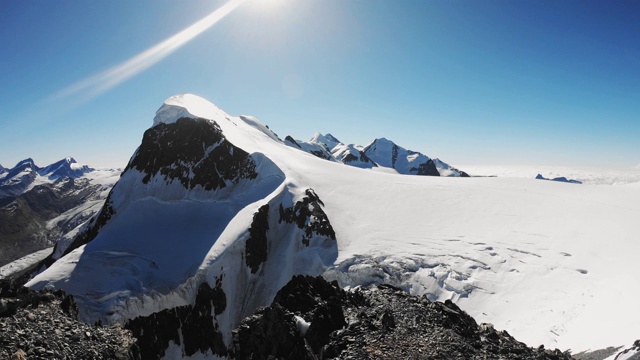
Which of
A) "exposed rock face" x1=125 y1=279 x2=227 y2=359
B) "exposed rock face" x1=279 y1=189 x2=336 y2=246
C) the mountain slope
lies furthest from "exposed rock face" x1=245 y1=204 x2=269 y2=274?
"exposed rock face" x1=125 y1=279 x2=227 y2=359

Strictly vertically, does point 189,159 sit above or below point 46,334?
above

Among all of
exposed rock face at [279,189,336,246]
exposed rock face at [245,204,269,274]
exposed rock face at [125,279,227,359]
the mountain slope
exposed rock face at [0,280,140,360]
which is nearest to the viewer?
exposed rock face at [0,280,140,360]

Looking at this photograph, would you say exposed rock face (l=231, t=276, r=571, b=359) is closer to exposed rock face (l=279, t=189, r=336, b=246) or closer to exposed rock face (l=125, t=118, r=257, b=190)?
exposed rock face (l=279, t=189, r=336, b=246)

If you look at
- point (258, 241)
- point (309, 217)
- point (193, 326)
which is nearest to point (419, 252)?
point (309, 217)

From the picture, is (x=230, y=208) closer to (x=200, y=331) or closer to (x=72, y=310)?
(x=200, y=331)

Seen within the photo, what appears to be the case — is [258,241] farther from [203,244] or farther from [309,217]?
[309,217]

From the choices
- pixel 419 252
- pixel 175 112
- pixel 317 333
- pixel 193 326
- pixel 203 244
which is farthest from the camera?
pixel 175 112

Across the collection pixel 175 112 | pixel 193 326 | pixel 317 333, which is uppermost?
pixel 175 112
